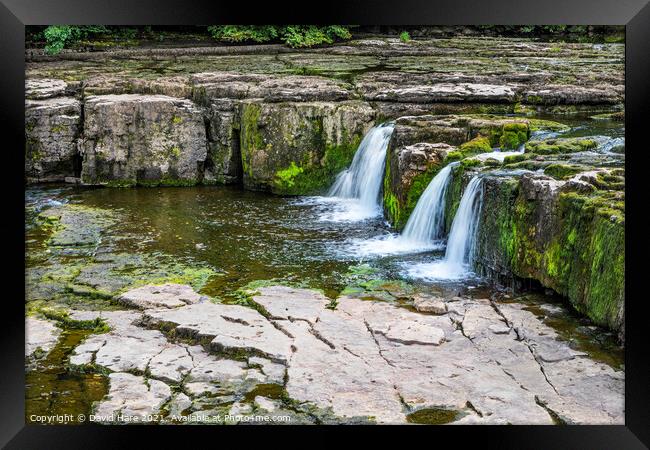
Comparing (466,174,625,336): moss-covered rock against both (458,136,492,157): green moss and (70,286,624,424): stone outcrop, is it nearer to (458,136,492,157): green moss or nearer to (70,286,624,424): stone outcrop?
(70,286,624,424): stone outcrop

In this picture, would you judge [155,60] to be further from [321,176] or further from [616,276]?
[616,276]

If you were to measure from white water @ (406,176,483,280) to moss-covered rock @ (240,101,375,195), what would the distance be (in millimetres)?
3923

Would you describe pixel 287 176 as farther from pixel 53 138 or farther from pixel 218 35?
pixel 53 138

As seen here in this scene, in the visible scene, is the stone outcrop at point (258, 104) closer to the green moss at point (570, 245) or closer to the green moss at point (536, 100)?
the green moss at point (536, 100)

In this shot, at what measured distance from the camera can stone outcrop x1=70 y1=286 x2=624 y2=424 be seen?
4457 millimetres

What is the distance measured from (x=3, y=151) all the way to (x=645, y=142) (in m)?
3.36

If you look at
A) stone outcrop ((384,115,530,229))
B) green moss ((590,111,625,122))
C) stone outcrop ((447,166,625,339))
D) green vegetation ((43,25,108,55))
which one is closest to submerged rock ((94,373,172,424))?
stone outcrop ((447,166,625,339))

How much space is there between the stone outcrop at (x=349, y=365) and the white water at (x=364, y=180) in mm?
4029

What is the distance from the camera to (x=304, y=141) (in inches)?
449

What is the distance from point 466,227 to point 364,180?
3263 millimetres

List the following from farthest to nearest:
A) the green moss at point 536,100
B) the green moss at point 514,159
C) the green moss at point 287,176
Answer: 1. the green moss at point 287,176
2. the green moss at point 536,100
3. the green moss at point 514,159

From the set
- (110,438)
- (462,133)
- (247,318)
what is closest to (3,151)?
(110,438)

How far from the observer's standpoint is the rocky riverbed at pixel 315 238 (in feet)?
15.5

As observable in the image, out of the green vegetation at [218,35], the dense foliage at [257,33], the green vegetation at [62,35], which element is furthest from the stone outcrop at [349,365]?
the green vegetation at [218,35]
